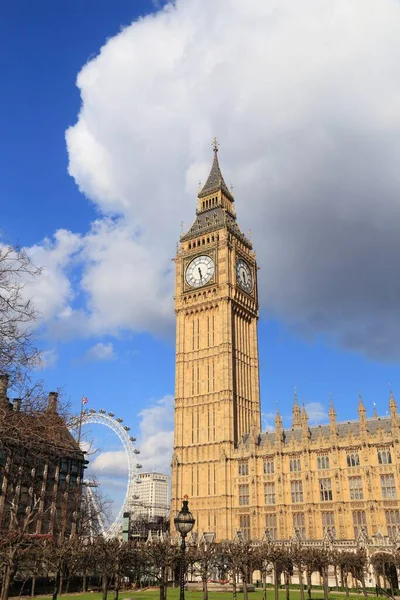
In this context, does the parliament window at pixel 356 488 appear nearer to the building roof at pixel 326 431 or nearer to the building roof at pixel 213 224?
the building roof at pixel 326 431

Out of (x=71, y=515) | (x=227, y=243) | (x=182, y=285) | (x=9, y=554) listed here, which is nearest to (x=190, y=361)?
(x=182, y=285)

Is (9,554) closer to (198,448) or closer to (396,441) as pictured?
(396,441)

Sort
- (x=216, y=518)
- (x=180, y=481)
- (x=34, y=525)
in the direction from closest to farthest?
1. (x=34, y=525)
2. (x=216, y=518)
3. (x=180, y=481)

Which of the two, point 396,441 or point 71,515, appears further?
point 71,515

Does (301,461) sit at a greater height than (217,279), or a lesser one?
lesser

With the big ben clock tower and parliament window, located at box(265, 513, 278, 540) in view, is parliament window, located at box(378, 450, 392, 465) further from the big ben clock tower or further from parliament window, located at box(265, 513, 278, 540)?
the big ben clock tower

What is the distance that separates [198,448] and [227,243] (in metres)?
36.7

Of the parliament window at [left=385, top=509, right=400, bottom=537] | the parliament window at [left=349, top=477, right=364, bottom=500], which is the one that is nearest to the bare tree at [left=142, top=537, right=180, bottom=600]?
the parliament window at [left=349, top=477, right=364, bottom=500]

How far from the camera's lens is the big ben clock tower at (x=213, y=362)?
87.4 meters

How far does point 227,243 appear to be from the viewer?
100m

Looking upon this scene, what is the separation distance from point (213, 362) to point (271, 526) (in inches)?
1094

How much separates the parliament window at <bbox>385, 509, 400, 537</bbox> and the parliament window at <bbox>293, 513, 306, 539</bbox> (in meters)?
12.0

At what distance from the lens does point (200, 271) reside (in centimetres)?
10238

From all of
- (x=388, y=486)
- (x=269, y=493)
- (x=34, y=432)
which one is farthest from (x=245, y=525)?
(x=34, y=432)
